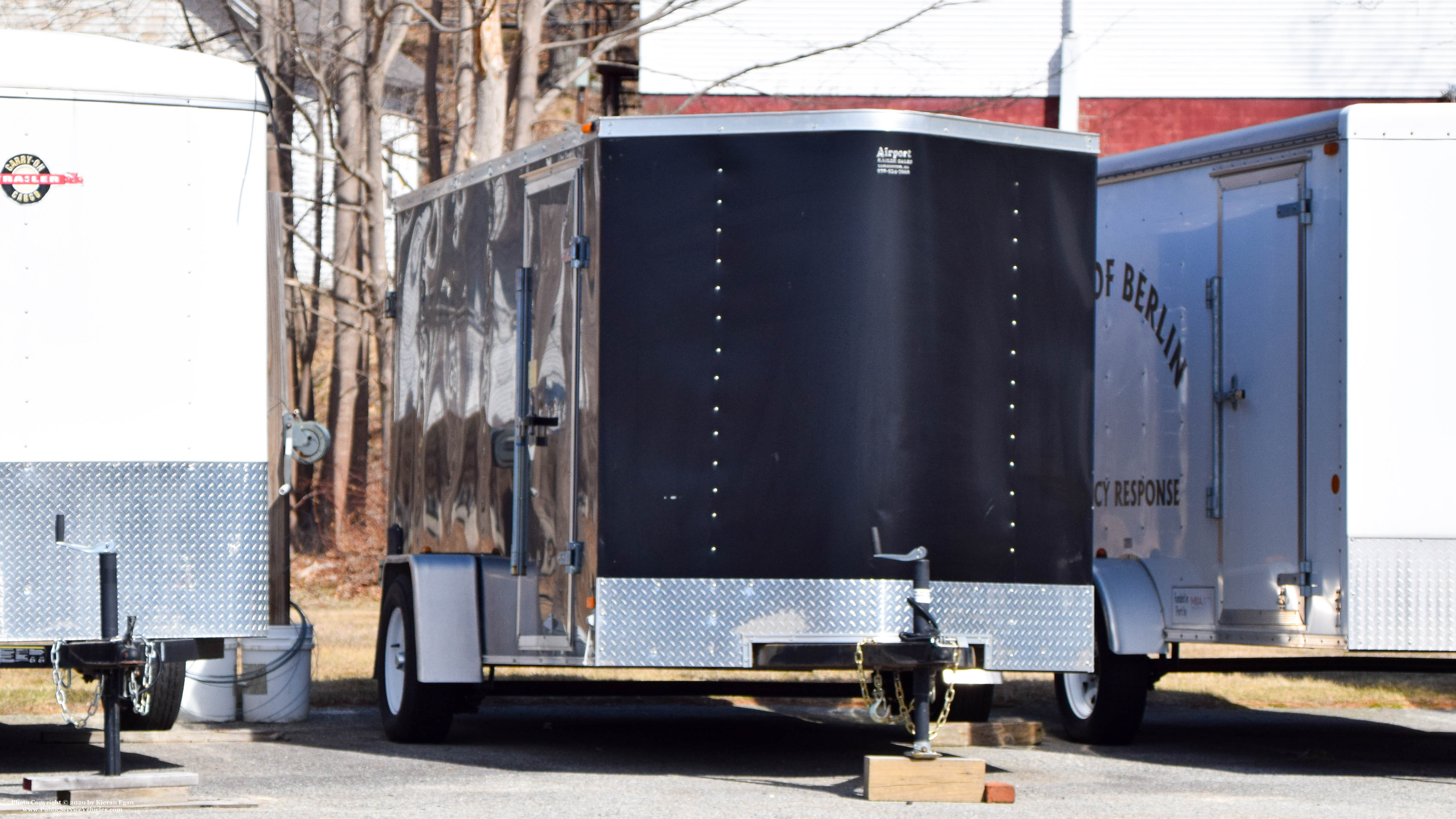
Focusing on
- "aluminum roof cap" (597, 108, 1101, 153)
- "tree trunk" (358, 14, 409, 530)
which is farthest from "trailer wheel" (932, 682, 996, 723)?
"tree trunk" (358, 14, 409, 530)

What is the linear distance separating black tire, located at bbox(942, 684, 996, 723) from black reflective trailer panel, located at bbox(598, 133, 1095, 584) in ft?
7.62

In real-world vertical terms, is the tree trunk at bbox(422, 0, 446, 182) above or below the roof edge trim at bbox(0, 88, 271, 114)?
above

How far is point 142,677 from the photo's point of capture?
7.72 m

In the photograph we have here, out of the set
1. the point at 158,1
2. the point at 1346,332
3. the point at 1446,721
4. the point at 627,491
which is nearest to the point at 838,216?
the point at 627,491

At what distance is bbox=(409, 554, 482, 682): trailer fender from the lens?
9328 millimetres

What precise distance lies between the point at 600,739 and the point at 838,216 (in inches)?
147

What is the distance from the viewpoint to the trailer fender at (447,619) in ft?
30.6

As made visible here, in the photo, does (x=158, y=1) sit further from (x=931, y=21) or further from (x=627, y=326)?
(x=627, y=326)

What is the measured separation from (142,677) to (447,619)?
2001mm

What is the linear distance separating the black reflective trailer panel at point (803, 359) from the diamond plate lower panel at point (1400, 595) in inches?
62.4

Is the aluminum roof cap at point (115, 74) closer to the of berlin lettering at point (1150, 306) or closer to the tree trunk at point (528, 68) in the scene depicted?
the of berlin lettering at point (1150, 306)

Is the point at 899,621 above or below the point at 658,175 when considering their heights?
below

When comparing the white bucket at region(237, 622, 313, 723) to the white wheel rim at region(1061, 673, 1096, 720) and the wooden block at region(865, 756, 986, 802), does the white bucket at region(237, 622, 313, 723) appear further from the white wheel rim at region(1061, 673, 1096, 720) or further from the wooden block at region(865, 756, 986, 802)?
the white wheel rim at region(1061, 673, 1096, 720)

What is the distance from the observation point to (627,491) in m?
8.12
